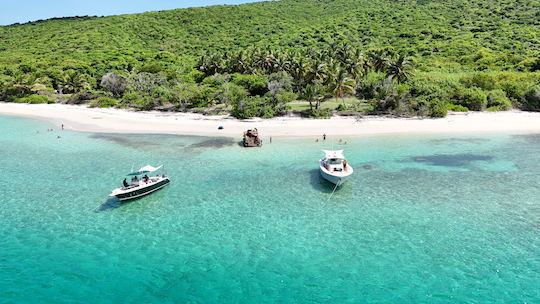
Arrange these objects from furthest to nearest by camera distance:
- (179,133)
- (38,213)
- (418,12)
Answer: (418,12), (179,133), (38,213)

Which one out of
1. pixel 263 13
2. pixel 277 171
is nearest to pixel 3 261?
pixel 277 171

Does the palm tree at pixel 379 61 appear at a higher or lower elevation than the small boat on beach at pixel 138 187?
higher

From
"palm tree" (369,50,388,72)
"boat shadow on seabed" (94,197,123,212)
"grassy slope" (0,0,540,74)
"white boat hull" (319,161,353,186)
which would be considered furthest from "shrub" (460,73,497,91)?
"boat shadow on seabed" (94,197,123,212)

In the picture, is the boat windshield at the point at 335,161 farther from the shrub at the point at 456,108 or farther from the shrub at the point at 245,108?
the shrub at the point at 456,108

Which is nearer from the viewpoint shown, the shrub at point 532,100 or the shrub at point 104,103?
the shrub at point 532,100

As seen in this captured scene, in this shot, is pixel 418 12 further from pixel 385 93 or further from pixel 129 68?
pixel 129 68

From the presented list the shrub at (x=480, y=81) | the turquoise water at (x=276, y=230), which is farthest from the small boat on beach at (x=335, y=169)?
the shrub at (x=480, y=81)
